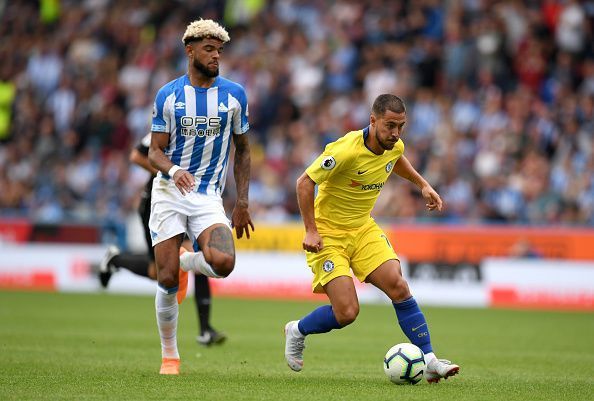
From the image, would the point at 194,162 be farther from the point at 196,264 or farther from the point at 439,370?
the point at 439,370

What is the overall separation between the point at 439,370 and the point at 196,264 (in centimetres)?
208

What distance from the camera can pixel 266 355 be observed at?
10500 mm

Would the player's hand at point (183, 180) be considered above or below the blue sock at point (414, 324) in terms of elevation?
above

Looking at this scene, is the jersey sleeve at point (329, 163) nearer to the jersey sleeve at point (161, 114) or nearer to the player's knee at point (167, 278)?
the jersey sleeve at point (161, 114)

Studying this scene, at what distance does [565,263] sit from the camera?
692 inches

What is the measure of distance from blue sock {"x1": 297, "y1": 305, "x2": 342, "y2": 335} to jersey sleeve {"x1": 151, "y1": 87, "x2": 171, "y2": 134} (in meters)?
1.92

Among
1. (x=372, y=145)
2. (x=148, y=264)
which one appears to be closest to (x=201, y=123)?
(x=372, y=145)

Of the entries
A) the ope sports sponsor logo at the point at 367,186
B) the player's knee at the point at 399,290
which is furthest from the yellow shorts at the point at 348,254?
the ope sports sponsor logo at the point at 367,186

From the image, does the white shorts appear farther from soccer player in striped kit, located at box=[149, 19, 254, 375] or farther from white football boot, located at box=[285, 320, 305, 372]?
white football boot, located at box=[285, 320, 305, 372]

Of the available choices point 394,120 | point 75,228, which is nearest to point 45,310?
point 75,228

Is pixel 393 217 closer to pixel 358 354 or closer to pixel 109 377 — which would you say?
pixel 358 354

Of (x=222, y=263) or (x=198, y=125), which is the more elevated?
(x=198, y=125)

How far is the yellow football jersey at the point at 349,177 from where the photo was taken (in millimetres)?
8289

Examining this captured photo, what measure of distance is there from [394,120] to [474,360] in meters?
3.25
